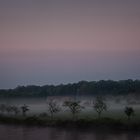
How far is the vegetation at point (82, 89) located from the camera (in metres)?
20.0

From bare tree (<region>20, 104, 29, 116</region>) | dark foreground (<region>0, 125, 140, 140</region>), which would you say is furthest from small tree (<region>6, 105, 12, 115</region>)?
dark foreground (<region>0, 125, 140, 140</region>)

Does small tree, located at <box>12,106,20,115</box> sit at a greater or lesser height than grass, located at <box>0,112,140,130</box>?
greater

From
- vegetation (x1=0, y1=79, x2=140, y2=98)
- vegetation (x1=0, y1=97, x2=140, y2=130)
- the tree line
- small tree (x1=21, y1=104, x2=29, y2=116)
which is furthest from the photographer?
vegetation (x1=0, y1=79, x2=140, y2=98)

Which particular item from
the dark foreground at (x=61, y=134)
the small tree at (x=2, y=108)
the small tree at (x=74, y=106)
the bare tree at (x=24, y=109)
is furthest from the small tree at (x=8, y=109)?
the dark foreground at (x=61, y=134)

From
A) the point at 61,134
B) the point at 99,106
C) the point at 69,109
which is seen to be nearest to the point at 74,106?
the point at 69,109

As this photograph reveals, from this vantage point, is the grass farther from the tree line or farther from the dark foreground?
the dark foreground

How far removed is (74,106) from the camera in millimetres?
16344

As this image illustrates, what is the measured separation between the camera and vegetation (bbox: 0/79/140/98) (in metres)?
20.0

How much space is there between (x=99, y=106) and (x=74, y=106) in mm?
1435

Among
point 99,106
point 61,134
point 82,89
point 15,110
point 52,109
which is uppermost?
point 82,89

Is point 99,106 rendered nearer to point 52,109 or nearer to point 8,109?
point 52,109

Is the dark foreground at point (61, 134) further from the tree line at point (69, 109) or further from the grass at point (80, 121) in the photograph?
the tree line at point (69, 109)

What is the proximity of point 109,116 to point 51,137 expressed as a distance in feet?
10.5

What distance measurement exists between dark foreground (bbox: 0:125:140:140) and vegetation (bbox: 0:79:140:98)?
665cm
